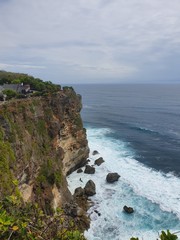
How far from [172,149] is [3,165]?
42573 mm

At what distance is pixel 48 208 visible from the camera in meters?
28.3

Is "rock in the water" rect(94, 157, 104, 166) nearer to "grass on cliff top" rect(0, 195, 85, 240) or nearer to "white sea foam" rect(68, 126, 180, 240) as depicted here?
"white sea foam" rect(68, 126, 180, 240)

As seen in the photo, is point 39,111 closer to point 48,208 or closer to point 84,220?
point 48,208

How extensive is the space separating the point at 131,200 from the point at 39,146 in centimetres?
1598

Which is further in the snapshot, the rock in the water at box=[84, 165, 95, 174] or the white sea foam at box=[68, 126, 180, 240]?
the rock in the water at box=[84, 165, 95, 174]

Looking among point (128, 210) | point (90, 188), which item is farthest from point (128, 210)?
point (90, 188)

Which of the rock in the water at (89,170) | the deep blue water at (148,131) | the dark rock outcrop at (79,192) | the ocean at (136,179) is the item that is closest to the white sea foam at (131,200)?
the ocean at (136,179)

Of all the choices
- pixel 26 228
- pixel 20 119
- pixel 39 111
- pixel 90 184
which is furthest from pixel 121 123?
pixel 26 228

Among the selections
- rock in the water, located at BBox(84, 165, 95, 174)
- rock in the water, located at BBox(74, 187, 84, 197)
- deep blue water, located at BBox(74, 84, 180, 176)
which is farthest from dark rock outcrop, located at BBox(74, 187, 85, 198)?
deep blue water, located at BBox(74, 84, 180, 176)

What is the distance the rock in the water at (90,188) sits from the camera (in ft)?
124

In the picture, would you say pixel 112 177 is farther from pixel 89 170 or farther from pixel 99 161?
pixel 99 161

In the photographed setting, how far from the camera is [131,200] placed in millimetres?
36000

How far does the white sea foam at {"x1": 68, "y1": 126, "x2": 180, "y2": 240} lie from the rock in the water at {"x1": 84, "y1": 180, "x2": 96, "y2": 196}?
0.84 m

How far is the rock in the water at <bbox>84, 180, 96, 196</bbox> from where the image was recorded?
124 feet
